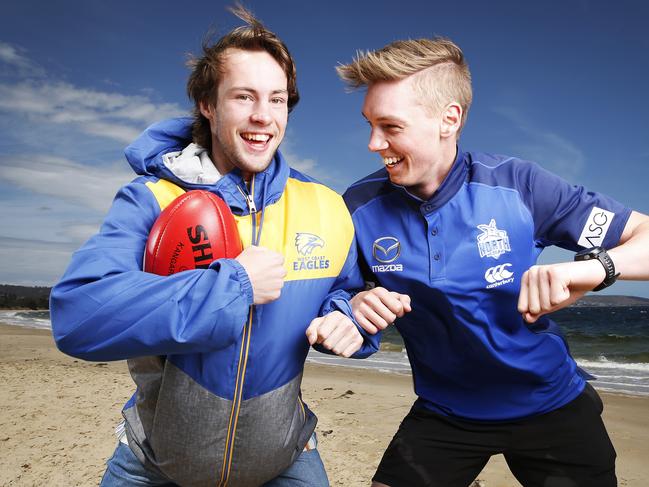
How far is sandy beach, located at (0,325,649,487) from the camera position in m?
5.02

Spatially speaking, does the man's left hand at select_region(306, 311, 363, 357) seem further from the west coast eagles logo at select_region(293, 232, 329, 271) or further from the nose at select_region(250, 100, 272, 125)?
the nose at select_region(250, 100, 272, 125)

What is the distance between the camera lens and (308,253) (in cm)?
232

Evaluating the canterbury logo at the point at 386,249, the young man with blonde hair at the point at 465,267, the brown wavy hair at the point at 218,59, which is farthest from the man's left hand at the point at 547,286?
the brown wavy hair at the point at 218,59

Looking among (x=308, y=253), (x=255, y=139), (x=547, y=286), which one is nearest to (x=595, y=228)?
(x=547, y=286)

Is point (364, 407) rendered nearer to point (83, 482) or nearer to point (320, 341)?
point (83, 482)

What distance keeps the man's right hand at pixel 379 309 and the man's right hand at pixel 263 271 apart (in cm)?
52

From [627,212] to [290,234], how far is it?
1738mm

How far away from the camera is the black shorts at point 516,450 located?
2768 millimetres

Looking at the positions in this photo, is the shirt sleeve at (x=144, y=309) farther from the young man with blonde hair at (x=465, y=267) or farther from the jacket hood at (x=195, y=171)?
the young man with blonde hair at (x=465, y=267)

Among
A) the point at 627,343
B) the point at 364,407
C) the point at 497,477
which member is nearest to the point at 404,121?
the point at 497,477

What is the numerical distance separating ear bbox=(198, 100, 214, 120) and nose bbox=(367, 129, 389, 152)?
807 mm

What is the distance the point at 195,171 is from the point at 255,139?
313mm

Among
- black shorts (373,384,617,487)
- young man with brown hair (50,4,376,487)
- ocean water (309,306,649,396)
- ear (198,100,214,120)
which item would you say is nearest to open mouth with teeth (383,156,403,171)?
young man with brown hair (50,4,376,487)

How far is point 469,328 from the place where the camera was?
8.72ft
